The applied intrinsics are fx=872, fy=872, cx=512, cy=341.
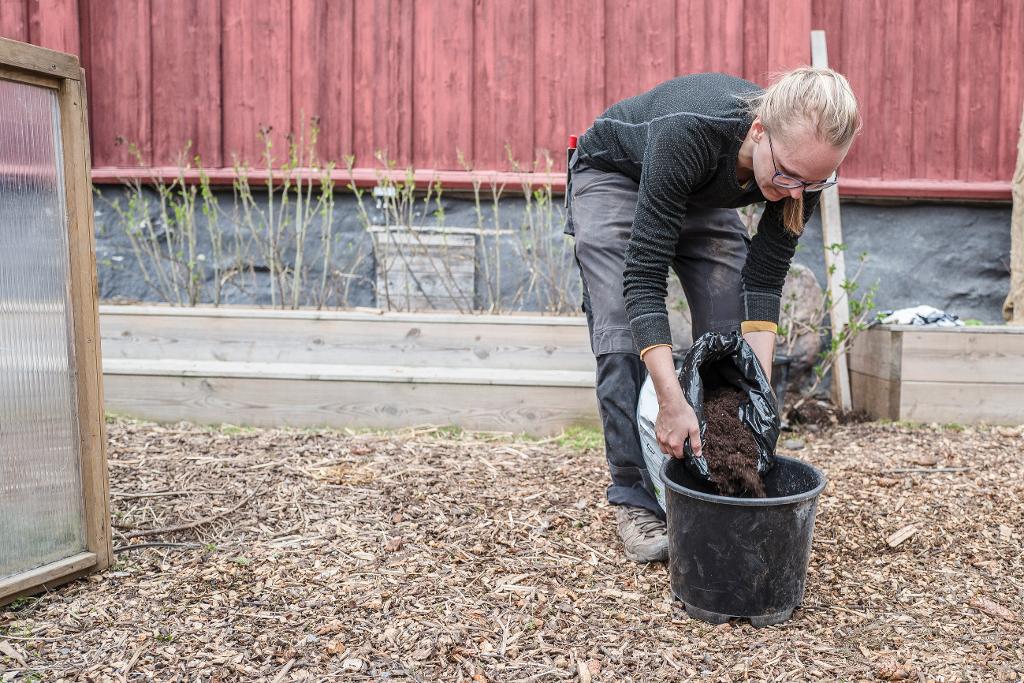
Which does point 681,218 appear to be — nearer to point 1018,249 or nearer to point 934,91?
point 1018,249

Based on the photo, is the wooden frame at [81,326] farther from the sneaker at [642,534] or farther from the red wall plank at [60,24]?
the red wall plank at [60,24]

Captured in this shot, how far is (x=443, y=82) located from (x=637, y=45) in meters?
1.18

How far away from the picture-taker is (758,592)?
6.73 ft

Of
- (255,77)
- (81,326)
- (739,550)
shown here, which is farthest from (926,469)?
(255,77)

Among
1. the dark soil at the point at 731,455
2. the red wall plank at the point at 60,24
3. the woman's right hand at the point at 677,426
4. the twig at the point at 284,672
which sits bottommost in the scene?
the twig at the point at 284,672

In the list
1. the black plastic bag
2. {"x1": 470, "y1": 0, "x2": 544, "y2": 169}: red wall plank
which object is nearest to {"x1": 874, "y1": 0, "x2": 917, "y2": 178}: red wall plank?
{"x1": 470, "y1": 0, "x2": 544, "y2": 169}: red wall plank

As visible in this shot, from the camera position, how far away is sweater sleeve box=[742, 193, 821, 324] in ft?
7.88

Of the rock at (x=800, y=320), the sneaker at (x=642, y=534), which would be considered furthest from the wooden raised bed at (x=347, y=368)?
the sneaker at (x=642, y=534)

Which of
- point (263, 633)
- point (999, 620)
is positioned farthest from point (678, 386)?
point (263, 633)

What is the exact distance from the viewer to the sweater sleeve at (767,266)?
2.40 m

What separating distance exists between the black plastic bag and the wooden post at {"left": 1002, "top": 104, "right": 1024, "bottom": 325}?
9.70 ft

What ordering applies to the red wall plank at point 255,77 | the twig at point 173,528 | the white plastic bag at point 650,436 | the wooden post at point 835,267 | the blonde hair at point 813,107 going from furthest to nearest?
the red wall plank at point 255,77, the wooden post at point 835,267, the twig at point 173,528, the white plastic bag at point 650,436, the blonde hair at point 813,107

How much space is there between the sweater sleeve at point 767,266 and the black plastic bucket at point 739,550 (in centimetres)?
51

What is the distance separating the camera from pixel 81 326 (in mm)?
2268
